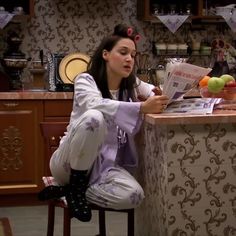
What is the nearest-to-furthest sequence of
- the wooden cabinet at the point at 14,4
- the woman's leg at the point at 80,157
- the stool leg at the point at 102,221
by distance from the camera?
1. the woman's leg at the point at 80,157
2. the stool leg at the point at 102,221
3. the wooden cabinet at the point at 14,4

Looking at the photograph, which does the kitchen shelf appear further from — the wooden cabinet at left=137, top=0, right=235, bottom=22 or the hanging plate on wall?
the wooden cabinet at left=137, top=0, right=235, bottom=22

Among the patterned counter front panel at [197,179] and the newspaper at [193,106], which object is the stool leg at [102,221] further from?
the newspaper at [193,106]

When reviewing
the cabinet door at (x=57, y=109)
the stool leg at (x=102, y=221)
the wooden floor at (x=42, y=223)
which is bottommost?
the wooden floor at (x=42, y=223)

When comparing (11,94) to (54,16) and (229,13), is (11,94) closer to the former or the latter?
(54,16)

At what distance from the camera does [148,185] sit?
2.13 meters

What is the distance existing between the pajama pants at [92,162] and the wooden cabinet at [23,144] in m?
1.63

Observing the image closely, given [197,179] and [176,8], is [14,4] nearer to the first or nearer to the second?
[176,8]

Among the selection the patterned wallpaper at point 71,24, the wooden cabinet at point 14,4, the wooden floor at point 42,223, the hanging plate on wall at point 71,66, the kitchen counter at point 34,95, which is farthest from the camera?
the patterned wallpaper at point 71,24

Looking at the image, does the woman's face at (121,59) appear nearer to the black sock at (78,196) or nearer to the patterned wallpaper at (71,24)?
the black sock at (78,196)

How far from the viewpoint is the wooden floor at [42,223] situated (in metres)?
2.96

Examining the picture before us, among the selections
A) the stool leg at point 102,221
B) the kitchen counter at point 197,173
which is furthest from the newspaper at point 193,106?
the stool leg at point 102,221

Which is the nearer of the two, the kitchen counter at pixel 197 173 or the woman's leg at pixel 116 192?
the kitchen counter at pixel 197 173

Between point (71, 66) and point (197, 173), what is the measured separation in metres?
2.24

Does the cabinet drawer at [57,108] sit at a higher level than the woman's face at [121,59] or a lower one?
lower
